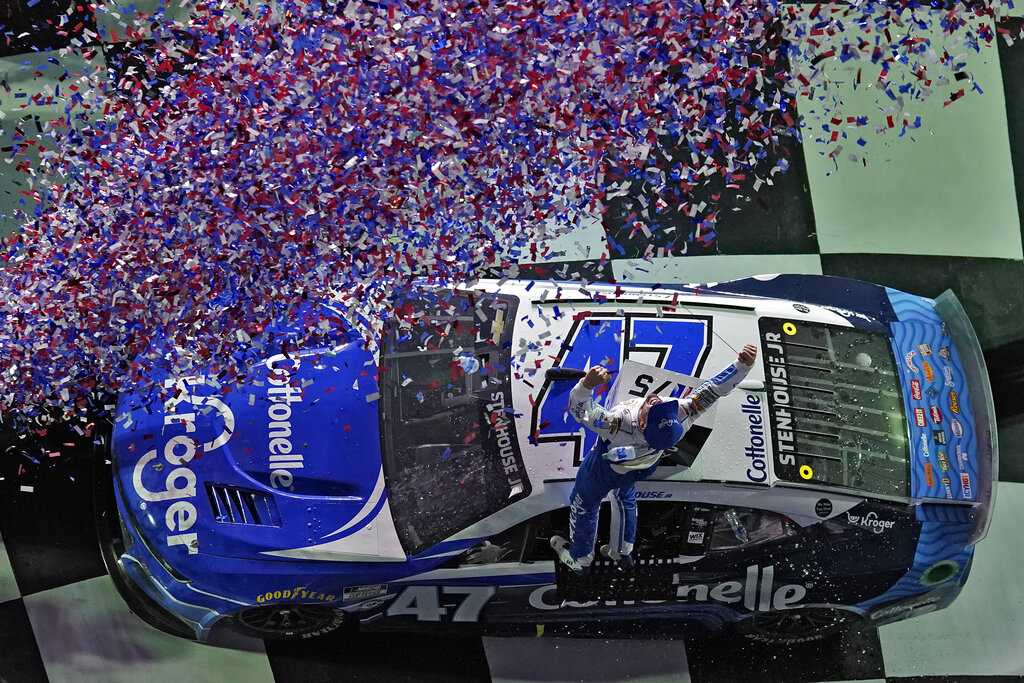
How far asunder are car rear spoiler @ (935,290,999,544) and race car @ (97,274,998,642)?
0.01 meters

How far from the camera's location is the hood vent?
14.3 ft

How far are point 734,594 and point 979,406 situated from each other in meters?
1.34

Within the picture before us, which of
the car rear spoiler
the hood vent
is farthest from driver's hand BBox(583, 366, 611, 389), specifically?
the car rear spoiler

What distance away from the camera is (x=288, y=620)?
15.4ft

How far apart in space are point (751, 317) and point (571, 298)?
774mm

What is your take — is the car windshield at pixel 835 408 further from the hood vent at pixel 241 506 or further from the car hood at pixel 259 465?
the hood vent at pixel 241 506

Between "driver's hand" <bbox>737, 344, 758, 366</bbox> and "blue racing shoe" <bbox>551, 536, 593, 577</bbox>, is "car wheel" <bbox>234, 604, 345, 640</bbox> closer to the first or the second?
"blue racing shoe" <bbox>551, 536, 593, 577</bbox>

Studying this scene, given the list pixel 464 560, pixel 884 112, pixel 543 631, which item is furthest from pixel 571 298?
pixel 884 112

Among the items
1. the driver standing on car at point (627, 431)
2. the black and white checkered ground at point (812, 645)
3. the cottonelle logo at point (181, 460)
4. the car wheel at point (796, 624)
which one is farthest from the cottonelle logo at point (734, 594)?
the cottonelle logo at point (181, 460)

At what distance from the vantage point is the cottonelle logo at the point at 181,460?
14.4 feet

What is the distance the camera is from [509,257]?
16.0 ft

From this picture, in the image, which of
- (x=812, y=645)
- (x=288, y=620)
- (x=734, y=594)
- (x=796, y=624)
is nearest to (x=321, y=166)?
(x=288, y=620)

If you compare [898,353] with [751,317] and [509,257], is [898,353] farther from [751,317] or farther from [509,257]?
[509,257]

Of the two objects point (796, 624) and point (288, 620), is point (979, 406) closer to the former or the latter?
point (796, 624)
